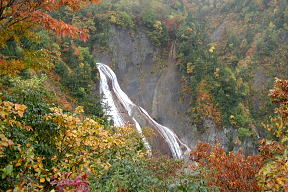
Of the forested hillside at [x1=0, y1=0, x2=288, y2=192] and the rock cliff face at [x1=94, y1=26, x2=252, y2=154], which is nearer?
the forested hillside at [x1=0, y1=0, x2=288, y2=192]

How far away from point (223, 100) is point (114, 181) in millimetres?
23569

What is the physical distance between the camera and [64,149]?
18.8ft

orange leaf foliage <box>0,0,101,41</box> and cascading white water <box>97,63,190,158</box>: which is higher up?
orange leaf foliage <box>0,0,101,41</box>

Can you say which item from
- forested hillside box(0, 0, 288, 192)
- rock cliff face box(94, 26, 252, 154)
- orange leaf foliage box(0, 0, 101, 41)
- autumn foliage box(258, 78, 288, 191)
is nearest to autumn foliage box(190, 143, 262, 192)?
forested hillside box(0, 0, 288, 192)

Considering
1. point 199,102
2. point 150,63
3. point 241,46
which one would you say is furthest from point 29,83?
point 241,46

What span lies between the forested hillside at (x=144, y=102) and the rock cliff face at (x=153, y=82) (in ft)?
0.65

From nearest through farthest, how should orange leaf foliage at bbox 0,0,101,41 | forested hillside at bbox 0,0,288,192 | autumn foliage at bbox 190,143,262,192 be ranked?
forested hillside at bbox 0,0,288,192 < orange leaf foliage at bbox 0,0,101,41 < autumn foliage at bbox 190,143,262,192

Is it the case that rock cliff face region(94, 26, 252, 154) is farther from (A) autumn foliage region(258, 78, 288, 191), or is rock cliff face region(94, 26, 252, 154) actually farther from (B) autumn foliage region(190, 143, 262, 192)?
(A) autumn foliage region(258, 78, 288, 191)

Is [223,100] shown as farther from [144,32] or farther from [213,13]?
[213,13]

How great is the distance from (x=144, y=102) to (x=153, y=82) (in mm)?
3004

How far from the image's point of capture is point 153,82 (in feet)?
101

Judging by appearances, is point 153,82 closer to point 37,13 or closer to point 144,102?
point 144,102

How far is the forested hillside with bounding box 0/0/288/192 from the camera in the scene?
15.6 ft

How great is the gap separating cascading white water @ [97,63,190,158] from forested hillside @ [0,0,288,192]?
57.8 inches
